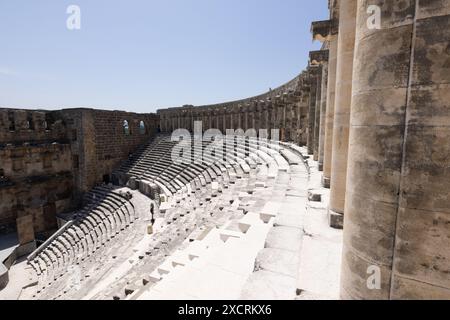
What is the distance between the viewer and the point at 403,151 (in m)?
1.69

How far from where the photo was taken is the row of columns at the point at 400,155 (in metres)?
1.56

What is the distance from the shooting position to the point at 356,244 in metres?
2.03

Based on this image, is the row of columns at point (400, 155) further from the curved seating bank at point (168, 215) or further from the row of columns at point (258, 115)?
the row of columns at point (258, 115)

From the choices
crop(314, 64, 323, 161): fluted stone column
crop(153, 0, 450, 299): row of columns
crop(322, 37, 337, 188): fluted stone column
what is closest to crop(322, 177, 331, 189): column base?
crop(322, 37, 337, 188): fluted stone column

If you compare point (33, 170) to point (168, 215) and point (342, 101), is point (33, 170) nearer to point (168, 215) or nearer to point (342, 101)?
point (168, 215)

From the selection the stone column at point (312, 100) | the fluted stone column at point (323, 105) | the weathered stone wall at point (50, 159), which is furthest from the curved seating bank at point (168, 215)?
the weathered stone wall at point (50, 159)

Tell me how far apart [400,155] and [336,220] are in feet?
8.35

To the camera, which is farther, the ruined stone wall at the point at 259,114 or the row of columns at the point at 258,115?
the ruined stone wall at the point at 259,114

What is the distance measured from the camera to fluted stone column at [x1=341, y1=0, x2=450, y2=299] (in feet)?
5.10

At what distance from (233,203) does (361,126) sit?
6.08m

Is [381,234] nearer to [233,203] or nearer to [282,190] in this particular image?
[282,190]

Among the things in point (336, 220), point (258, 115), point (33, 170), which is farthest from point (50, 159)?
point (336, 220)

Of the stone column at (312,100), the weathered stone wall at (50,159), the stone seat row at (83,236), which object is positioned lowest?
the stone seat row at (83,236)

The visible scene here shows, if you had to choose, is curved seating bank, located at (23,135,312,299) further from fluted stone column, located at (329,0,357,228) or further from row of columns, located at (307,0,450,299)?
row of columns, located at (307,0,450,299)
